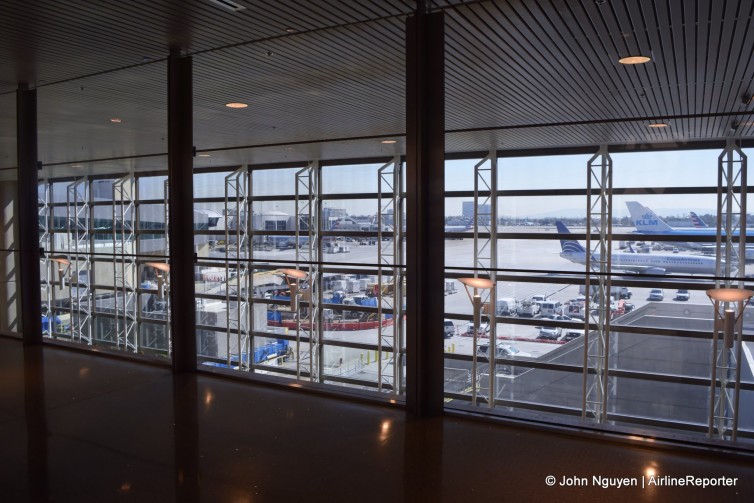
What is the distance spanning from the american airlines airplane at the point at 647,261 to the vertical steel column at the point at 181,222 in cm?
790

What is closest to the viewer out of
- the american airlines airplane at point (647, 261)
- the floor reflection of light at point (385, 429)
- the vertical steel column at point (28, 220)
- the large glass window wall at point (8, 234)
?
the floor reflection of light at point (385, 429)

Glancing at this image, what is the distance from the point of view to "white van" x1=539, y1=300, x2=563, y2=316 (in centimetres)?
1077

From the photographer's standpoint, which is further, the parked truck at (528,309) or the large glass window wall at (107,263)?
the large glass window wall at (107,263)

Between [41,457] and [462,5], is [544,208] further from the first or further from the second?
[41,457]

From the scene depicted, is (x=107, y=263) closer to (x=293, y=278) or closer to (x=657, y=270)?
(x=293, y=278)

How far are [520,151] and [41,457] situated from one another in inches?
370

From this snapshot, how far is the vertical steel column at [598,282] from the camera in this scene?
10156 mm

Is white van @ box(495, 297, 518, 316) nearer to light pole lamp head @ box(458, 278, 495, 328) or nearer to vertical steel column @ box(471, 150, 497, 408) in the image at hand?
vertical steel column @ box(471, 150, 497, 408)

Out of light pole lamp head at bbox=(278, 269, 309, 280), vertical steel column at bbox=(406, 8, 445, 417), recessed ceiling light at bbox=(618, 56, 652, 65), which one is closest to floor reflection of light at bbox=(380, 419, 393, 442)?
vertical steel column at bbox=(406, 8, 445, 417)

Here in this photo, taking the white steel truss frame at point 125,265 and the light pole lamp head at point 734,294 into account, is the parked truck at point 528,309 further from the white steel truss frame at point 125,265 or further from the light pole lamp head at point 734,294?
the white steel truss frame at point 125,265

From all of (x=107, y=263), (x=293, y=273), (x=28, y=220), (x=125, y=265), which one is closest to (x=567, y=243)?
(x=293, y=273)

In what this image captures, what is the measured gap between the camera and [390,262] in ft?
40.3

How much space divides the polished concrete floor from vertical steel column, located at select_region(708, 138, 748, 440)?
7714 mm

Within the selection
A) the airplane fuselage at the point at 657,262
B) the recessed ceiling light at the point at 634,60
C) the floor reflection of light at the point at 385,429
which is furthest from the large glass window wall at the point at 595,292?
the floor reflection of light at the point at 385,429
